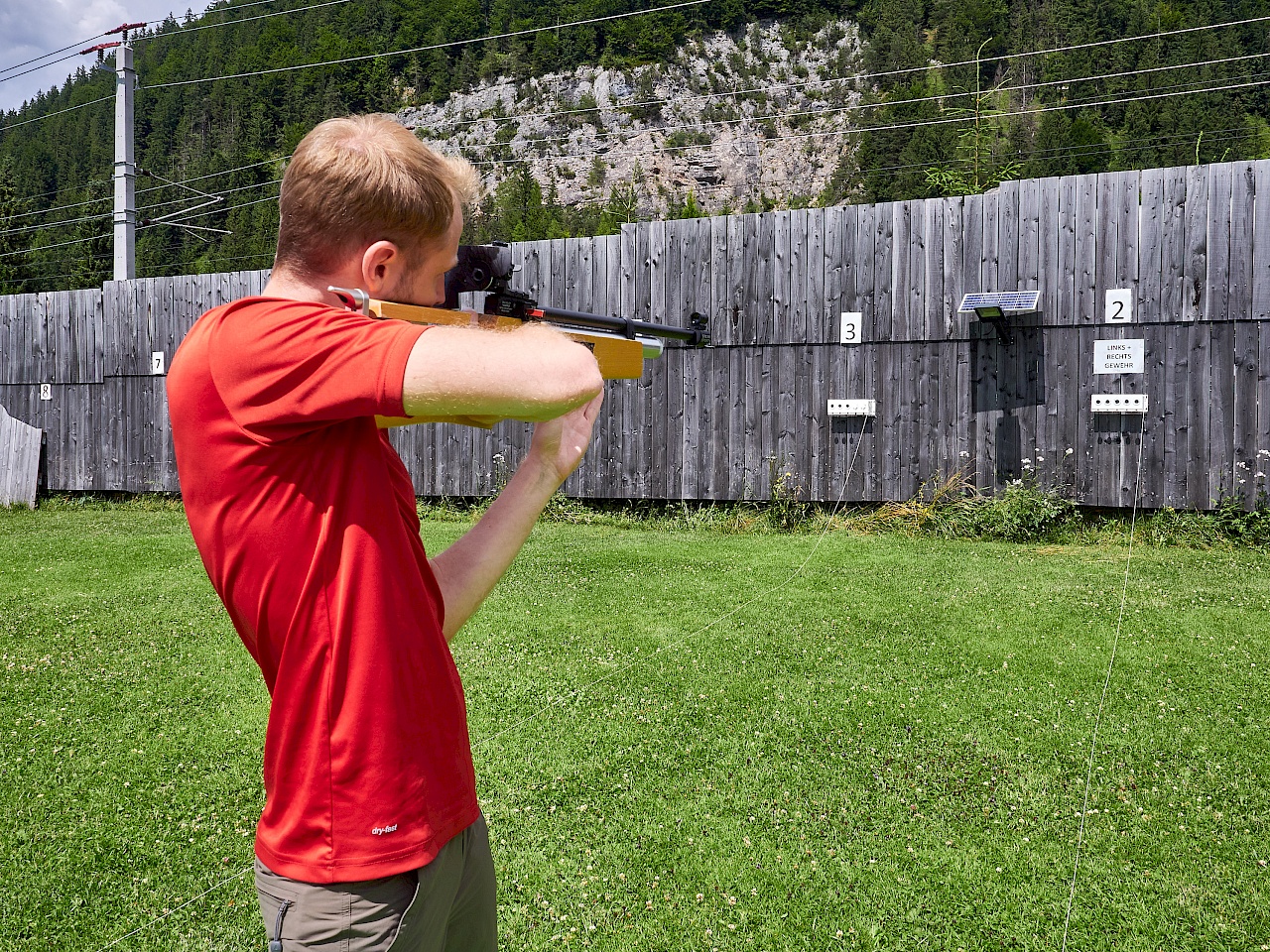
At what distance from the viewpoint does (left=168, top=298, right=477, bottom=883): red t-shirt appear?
4.21ft

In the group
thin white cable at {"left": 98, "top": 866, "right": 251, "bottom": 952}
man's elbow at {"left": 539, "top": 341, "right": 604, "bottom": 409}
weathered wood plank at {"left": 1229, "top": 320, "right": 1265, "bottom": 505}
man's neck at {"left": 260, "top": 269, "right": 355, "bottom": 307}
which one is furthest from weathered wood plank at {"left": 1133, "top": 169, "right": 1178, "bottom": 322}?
man's neck at {"left": 260, "top": 269, "right": 355, "bottom": 307}

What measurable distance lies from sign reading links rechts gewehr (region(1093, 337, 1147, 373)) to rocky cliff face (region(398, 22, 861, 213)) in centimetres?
8976

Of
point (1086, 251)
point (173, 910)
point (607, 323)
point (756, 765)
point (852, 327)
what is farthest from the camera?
point (852, 327)

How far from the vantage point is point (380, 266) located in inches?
55.1

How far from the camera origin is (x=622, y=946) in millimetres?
3057

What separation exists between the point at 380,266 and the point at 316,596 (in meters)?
0.50

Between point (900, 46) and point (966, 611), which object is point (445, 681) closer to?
point (966, 611)

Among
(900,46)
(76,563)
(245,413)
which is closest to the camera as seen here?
(245,413)

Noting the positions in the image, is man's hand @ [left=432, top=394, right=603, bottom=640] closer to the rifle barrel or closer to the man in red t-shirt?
the man in red t-shirt

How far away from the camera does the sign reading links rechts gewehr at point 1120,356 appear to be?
991 cm

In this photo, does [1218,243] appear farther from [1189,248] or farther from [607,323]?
[607,323]

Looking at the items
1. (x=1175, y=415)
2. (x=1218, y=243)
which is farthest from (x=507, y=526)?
(x=1218, y=243)

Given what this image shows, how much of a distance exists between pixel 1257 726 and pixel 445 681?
472cm

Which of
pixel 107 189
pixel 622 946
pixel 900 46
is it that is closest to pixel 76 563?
pixel 622 946
